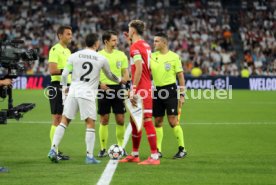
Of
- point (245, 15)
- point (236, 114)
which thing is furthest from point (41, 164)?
point (245, 15)

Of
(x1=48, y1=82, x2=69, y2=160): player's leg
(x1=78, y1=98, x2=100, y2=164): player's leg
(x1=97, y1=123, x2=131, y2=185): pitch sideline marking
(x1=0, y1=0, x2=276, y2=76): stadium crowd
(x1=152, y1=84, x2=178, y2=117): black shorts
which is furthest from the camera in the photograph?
(x1=0, y1=0, x2=276, y2=76): stadium crowd

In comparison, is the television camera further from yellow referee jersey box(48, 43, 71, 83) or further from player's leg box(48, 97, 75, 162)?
yellow referee jersey box(48, 43, 71, 83)

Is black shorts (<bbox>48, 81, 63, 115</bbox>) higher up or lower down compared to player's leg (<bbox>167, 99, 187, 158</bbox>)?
higher up

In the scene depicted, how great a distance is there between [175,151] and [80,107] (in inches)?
111

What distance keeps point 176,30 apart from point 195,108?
1658cm

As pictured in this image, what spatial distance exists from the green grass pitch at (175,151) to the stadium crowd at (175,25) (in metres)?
15.5

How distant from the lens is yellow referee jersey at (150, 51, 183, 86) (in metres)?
11.9

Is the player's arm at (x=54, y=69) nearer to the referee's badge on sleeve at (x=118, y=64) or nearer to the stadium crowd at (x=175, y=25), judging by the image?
the referee's badge on sleeve at (x=118, y=64)

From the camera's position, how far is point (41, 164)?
10391mm

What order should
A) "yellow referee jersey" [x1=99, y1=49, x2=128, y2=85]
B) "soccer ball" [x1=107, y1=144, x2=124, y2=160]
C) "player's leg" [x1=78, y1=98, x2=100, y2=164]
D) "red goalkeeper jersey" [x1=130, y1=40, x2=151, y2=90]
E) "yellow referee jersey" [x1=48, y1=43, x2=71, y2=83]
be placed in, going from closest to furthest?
"red goalkeeper jersey" [x1=130, y1=40, x2=151, y2=90]
"player's leg" [x1=78, y1=98, x2=100, y2=164]
"soccer ball" [x1=107, y1=144, x2=124, y2=160]
"yellow referee jersey" [x1=48, y1=43, x2=71, y2=83]
"yellow referee jersey" [x1=99, y1=49, x2=128, y2=85]

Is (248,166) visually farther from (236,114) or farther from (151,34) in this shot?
(151,34)

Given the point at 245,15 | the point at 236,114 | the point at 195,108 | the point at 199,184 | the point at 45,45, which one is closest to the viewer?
the point at 199,184

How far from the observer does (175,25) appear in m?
40.3

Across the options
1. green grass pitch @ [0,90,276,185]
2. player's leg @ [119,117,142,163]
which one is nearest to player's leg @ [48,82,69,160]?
green grass pitch @ [0,90,276,185]
